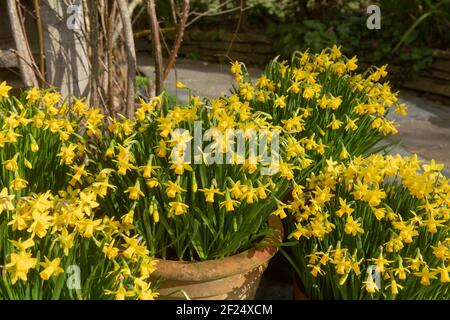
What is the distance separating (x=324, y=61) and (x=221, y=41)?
176 inches

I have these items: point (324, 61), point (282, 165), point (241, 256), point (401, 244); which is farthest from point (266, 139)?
point (324, 61)

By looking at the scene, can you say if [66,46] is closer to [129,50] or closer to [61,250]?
[129,50]

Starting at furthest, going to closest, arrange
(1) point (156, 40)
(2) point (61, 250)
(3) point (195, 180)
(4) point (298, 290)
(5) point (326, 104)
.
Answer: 1. (1) point (156, 40)
2. (5) point (326, 104)
3. (4) point (298, 290)
4. (3) point (195, 180)
5. (2) point (61, 250)

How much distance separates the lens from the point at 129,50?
232cm

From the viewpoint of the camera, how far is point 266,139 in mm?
1636

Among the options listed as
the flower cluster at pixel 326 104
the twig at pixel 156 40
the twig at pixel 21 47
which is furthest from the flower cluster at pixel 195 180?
the twig at pixel 21 47

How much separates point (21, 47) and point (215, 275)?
4.56 feet

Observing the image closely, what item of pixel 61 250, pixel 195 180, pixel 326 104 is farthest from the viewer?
pixel 326 104

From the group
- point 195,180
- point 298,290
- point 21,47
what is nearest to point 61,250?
point 195,180

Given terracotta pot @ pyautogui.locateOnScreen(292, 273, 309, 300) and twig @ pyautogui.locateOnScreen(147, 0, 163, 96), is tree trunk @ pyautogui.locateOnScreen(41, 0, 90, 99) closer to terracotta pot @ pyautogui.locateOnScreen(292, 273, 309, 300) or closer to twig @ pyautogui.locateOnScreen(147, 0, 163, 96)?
twig @ pyautogui.locateOnScreen(147, 0, 163, 96)

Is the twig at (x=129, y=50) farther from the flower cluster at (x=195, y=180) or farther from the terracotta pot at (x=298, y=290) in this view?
the terracotta pot at (x=298, y=290)

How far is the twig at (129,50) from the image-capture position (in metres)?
2.24

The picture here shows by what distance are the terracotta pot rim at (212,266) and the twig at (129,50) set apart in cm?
104

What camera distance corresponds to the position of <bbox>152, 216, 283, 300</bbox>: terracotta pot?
159 centimetres
